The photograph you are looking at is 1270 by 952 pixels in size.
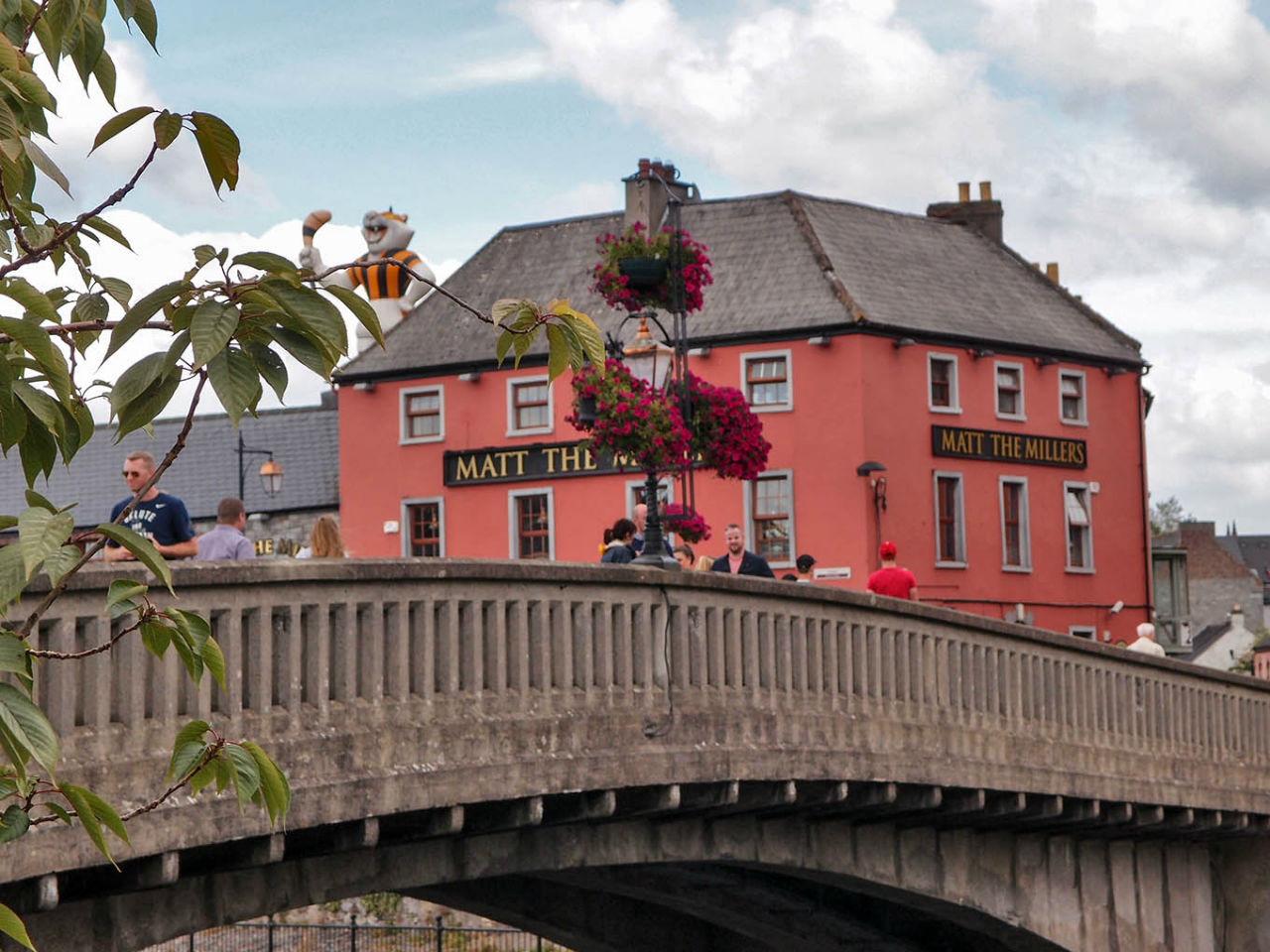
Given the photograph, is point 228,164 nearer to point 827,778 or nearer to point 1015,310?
point 827,778

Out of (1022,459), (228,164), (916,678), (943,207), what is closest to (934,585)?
(1022,459)

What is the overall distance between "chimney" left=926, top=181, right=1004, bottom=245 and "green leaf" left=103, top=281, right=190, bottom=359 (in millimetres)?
44125

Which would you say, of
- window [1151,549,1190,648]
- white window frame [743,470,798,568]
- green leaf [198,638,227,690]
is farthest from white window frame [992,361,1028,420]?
green leaf [198,638,227,690]

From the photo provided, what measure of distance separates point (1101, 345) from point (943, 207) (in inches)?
203

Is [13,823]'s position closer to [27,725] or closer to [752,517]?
[27,725]

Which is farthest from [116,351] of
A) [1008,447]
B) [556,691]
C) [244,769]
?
[1008,447]

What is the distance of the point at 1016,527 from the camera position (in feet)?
137

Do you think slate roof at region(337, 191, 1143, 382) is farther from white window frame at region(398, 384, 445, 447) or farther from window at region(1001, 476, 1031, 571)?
window at region(1001, 476, 1031, 571)

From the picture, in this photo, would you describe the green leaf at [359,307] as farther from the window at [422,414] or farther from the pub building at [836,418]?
the window at [422,414]

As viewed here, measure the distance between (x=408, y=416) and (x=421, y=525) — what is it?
2252mm

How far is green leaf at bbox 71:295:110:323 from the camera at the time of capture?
15.6 ft

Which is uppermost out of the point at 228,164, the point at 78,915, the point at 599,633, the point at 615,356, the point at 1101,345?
the point at 1101,345

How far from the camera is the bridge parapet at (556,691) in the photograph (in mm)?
9117

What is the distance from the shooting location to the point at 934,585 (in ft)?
132
